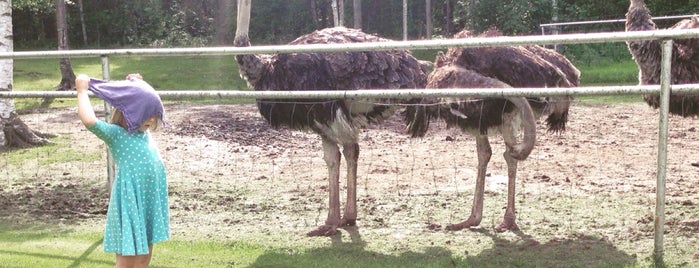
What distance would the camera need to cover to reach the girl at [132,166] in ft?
13.2

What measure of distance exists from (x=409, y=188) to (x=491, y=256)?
2332 mm

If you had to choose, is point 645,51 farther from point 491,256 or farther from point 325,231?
point 325,231

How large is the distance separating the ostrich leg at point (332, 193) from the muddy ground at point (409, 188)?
0.14 m

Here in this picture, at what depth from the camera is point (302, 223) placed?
6.45 metres

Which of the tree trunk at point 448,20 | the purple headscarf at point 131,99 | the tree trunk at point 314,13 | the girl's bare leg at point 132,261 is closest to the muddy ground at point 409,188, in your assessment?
the girl's bare leg at point 132,261

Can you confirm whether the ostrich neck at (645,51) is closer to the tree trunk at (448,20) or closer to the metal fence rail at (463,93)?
the metal fence rail at (463,93)

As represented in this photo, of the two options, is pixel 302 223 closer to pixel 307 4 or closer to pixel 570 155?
pixel 570 155

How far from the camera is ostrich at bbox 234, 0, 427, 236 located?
6.03m

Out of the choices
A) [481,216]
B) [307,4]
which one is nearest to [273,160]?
[481,216]

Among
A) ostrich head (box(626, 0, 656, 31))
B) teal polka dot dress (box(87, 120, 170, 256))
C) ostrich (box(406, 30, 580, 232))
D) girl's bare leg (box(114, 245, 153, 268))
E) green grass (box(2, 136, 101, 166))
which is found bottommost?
green grass (box(2, 136, 101, 166))

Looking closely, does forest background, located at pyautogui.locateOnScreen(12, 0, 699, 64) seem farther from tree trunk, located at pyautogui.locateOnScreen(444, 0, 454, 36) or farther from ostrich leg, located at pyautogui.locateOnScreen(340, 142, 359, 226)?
ostrich leg, located at pyautogui.locateOnScreen(340, 142, 359, 226)

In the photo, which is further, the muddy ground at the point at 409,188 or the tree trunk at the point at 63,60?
the tree trunk at the point at 63,60

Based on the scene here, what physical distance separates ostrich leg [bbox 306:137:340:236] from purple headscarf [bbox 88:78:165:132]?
230cm

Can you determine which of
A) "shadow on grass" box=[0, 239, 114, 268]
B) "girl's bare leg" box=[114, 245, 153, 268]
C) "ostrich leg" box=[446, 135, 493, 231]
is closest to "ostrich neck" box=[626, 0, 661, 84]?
"ostrich leg" box=[446, 135, 493, 231]
